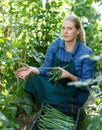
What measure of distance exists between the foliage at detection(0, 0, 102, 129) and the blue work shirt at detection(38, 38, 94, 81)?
7cm

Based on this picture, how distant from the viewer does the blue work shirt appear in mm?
2562

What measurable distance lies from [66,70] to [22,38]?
41 cm

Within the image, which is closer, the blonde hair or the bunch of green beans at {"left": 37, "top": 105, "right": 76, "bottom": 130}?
the bunch of green beans at {"left": 37, "top": 105, "right": 76, "bottom": 130}

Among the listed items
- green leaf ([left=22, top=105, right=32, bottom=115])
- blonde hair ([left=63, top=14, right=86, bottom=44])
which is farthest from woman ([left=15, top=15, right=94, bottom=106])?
green leaf ([left=22, top=105, right=32, bottom=115])

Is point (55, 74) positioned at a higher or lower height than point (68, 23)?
lower

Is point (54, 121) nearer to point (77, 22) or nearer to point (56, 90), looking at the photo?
point (56, 90)

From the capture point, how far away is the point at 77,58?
260 centimetres

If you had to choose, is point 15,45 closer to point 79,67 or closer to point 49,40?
point 79,67

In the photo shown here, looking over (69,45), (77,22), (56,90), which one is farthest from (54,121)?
(77,22)

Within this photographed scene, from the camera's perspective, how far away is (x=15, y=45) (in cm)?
234

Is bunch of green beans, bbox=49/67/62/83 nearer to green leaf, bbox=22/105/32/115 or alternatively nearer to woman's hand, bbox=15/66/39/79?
woman's hand, bbox=15/66/39/79

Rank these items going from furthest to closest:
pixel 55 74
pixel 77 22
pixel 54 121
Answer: pixel 77 22
pixel 55 74
pixel 54 121

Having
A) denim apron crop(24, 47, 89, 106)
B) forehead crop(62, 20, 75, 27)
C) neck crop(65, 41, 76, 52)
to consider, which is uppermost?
forehead crop(62, 20, 75, 27)

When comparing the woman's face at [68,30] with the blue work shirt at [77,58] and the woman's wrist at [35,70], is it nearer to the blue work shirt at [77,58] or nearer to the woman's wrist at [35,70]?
the blue work shirt at [77,58]
